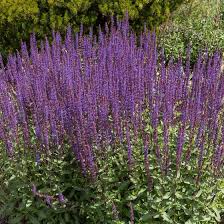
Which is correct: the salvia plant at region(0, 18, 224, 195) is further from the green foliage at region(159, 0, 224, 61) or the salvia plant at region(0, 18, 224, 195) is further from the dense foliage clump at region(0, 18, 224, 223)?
the green foliage at region(159, 0, 224, 61)

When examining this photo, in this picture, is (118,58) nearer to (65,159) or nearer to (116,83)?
(116,83)

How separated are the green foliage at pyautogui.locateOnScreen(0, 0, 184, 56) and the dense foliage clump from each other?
3532mm

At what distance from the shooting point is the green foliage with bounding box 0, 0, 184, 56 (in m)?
7.37

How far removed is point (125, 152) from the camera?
3777 millimetres

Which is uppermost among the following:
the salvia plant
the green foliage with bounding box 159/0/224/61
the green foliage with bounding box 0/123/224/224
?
the salvia plant

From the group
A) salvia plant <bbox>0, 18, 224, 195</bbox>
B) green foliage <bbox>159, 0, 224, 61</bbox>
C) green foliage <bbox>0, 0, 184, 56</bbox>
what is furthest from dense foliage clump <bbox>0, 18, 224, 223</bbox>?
green foliage <bbox>159, 0, 224, 61</bbox>

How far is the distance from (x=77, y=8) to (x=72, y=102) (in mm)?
4254

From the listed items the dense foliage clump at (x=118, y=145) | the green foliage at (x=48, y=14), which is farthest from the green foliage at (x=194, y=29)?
the dense foliage clump at (x=118, y=145)

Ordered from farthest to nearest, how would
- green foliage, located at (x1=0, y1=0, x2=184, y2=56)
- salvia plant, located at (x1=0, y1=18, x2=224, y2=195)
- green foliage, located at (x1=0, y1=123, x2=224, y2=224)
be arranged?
green foliage, located at (x1=0, y1=0, x2=184, y2=56), green foliage, located at (x1=0, y1=123, x2=224, y2=224), salvia plant, located at (x1=0, y1=18, x2=224, y2=195)

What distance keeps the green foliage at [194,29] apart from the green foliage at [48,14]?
1.05m

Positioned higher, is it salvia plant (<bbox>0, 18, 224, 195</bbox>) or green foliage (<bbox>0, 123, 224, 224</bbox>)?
salvia plant (<bbox>0, 18, 224, 195</bbox>)

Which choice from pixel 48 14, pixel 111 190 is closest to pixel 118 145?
pixel 111 190

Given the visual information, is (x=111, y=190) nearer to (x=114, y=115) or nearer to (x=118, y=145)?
(x=118, y=145)

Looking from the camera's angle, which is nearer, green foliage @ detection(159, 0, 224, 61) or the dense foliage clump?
the dense foliage clump
